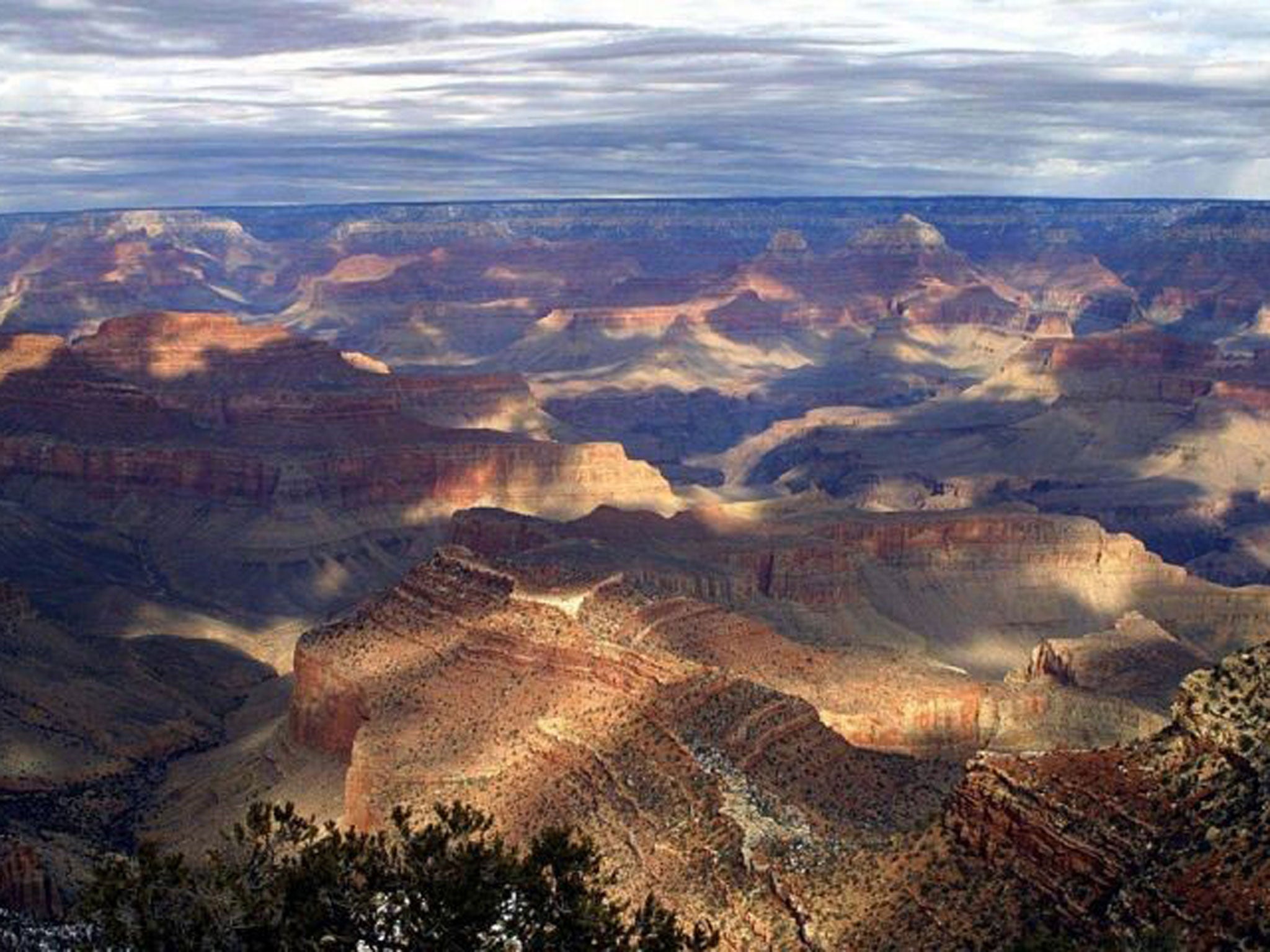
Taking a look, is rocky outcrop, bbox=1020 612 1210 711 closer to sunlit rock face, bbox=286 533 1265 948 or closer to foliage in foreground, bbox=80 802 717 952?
sunlit rock face, bbox=286 533 1265 948

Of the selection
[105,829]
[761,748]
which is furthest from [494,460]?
[761,748]

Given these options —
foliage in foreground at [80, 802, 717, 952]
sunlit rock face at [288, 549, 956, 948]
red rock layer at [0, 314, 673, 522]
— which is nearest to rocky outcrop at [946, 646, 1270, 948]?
sunlit rock face at [288, 549, 956, 948]

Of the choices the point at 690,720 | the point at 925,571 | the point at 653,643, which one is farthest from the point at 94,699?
the point at 925,571

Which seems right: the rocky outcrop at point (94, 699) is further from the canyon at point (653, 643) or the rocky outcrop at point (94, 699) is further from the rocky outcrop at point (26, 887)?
the rocky outcrop at point (26, 887)

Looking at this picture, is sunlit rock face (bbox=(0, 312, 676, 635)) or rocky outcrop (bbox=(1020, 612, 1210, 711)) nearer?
rocky outcrop (bbox=(1020, 612, 1210, 711))

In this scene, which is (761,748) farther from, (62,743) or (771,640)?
(62,743)

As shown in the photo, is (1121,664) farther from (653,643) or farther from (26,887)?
(26,887)
